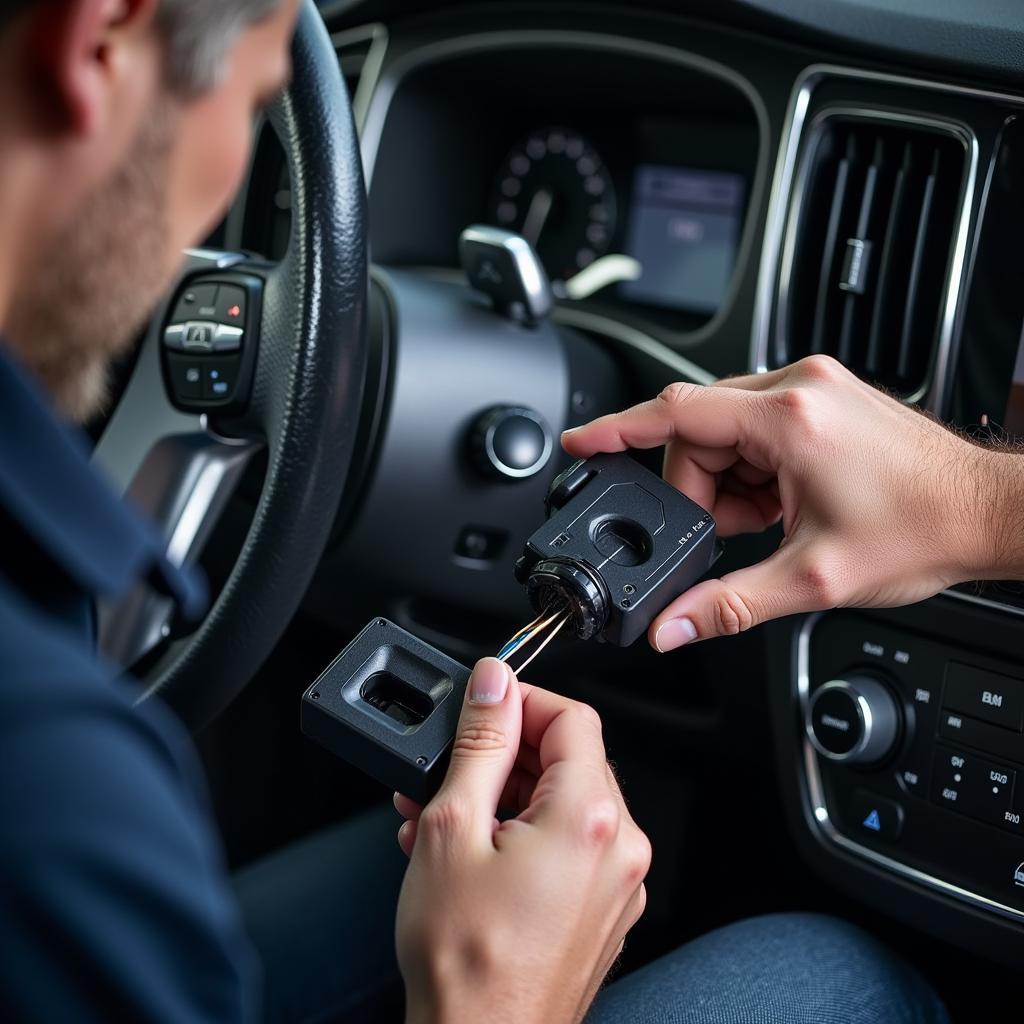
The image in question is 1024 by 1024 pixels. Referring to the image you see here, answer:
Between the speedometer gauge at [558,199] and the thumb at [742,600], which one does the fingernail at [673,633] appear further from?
the speedometer gauge at [558,199]

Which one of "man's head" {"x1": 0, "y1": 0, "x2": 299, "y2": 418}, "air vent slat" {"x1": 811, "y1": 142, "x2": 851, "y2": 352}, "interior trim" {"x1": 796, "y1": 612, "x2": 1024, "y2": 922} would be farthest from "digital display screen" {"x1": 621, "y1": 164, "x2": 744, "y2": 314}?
"man's head" {"x1": 0, "y1": 0, "x2": 299, "y2": 418}

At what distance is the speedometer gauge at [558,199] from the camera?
162cm

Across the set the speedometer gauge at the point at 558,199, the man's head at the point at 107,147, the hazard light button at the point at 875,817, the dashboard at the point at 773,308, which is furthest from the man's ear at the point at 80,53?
the speedometer gauge at the point at 558,199

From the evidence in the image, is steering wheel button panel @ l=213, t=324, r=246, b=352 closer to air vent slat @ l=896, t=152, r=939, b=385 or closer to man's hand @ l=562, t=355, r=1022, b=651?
man's hand @ l=562, t=355, r=1022, b=651

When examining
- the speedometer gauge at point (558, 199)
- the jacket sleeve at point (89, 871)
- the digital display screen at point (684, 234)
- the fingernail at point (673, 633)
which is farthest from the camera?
Result: the speedometer gauge at point (558, 199)

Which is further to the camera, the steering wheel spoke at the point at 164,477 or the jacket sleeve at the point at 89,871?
the steering wheel spoke at the point at 164,477

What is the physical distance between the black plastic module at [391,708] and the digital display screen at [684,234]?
745 millimetres

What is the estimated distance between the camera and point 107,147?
0.51m

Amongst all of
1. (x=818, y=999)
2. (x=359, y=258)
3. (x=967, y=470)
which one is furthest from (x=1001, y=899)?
(x=359, y=258)

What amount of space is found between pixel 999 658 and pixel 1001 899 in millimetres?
213

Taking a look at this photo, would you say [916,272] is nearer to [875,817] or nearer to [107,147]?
[875,817]

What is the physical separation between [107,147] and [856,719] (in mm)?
890

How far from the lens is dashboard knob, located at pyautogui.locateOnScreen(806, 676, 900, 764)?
46.8 inches

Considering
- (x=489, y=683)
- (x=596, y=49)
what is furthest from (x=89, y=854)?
(x=596, y=49)
